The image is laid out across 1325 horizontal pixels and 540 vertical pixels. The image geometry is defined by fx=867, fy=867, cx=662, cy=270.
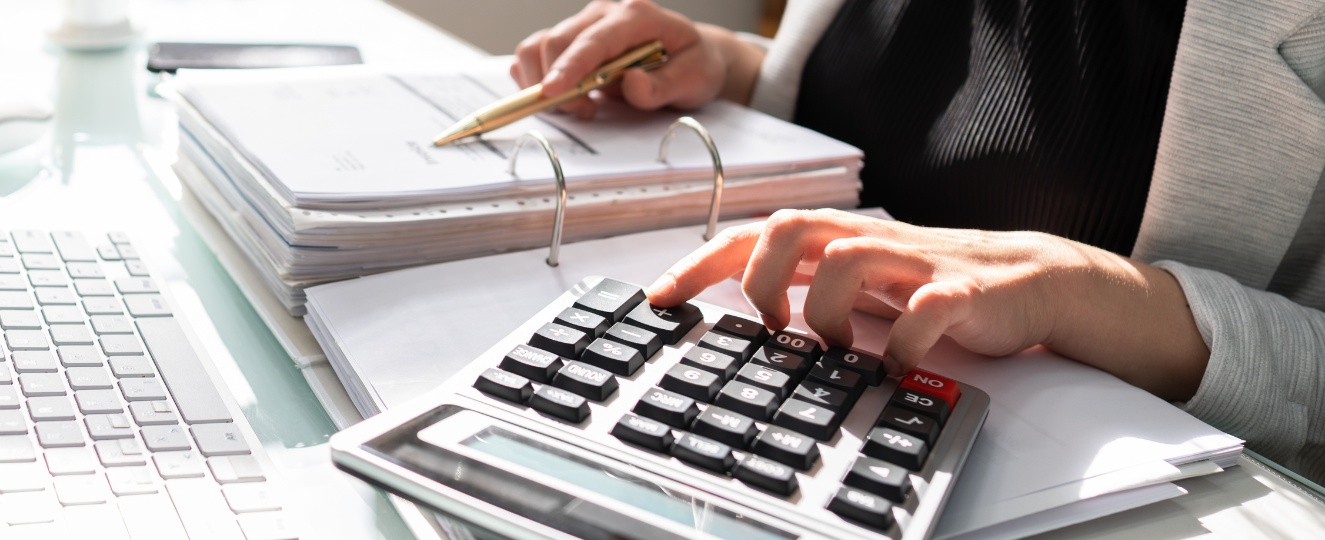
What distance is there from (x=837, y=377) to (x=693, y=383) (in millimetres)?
62

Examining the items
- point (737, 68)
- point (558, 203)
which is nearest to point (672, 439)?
point (558, 203)

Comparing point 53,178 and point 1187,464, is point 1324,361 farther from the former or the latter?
point 53,178

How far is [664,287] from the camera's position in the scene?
41 centimetres

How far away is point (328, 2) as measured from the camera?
1.15 m

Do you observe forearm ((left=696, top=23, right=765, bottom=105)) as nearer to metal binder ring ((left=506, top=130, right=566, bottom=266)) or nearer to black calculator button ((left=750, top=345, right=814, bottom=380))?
metal binder ring ((left=506, top=130, right=566, bottom=266))

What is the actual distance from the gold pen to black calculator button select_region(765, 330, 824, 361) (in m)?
0.30

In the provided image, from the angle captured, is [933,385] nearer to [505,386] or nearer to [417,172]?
[505,386]

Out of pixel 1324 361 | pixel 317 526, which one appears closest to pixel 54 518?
pixel 317 526

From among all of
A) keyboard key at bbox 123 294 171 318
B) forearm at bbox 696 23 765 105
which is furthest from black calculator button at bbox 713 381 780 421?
forearm at bbox 696 23 765 105

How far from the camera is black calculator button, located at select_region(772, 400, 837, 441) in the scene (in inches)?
12.7

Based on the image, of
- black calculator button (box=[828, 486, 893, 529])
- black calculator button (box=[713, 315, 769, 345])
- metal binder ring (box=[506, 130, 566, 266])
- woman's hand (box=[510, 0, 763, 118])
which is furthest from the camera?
woman's hand (box=[510, 0, 763, 118])

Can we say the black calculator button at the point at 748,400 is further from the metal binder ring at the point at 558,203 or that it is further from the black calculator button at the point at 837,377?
the metal binder ring at the point at 558,203

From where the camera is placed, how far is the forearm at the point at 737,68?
90 centimetres

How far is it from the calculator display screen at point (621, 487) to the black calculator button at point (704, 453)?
0.05 ft
